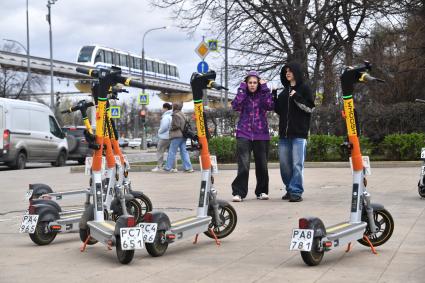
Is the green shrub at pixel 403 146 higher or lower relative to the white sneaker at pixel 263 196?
higher

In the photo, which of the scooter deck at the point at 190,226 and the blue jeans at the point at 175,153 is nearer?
the scooter deck at the point at 190,226

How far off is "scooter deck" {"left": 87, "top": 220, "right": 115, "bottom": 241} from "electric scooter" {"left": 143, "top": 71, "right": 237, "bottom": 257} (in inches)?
13.4

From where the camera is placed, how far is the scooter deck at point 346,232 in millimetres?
5840

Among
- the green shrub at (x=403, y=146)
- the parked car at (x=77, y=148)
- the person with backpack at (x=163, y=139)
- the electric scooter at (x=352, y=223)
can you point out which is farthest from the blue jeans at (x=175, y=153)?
the electric scooter at (x=352, y=223)

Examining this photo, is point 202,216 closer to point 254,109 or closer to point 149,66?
point 254,109

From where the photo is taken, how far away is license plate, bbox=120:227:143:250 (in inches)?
227

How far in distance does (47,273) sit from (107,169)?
1.96 m

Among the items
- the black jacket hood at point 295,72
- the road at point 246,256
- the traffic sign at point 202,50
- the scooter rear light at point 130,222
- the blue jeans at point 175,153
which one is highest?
the traffic sign at point 202,50

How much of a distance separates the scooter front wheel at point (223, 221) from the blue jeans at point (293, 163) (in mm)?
3124

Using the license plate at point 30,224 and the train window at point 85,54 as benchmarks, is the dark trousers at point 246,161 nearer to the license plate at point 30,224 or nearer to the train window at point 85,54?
the license plate at point 30,224

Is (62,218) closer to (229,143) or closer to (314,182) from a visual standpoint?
(314,182)

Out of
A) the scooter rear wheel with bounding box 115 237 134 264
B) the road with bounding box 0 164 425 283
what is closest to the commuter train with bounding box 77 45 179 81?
the road with bounding box 0 164 425 283

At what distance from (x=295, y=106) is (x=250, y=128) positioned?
76cm

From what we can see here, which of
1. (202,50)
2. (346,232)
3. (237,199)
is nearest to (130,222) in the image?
(346,232)
